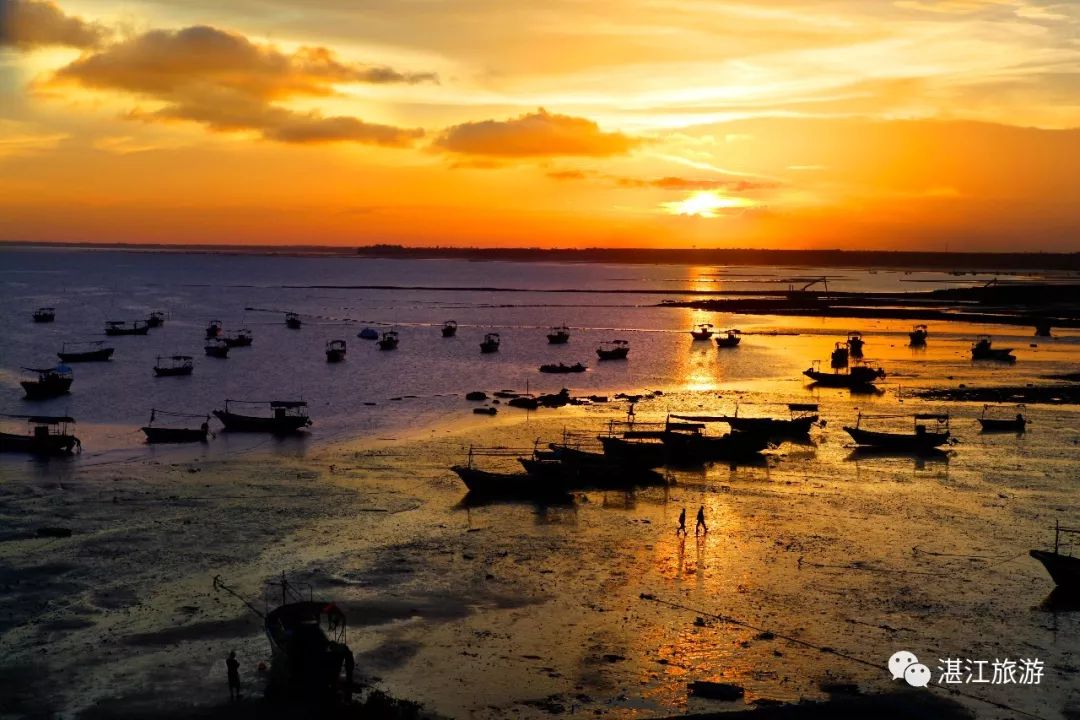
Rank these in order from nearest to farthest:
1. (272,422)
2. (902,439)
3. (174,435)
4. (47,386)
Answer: (902,439) → (174,435) → (272,422) → (47,386)

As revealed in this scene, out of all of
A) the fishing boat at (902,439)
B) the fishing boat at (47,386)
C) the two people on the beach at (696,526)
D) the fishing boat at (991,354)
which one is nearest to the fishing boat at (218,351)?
→ the fishing boat at (47,386)

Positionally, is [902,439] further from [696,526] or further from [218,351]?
[218,351]

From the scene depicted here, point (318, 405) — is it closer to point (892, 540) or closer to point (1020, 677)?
point (892, 540)

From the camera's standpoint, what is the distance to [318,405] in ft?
192

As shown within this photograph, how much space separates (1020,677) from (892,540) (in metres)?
9.61

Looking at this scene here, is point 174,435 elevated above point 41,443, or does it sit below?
below

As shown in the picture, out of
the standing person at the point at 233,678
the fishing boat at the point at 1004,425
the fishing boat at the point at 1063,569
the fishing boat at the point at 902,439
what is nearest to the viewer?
the standing person at the point at 233,678

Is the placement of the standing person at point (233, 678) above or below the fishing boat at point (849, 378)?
below

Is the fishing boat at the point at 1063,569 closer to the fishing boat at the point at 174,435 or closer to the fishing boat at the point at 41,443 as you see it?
the fishing boat at the point at 174,435

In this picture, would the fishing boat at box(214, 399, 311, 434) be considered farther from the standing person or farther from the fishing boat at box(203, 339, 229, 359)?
the fishing boat at box(203, 339, 229, 359)

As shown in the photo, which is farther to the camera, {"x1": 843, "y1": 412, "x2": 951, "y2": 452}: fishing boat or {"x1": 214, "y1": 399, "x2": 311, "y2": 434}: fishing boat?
{"x1": 214, "y1": 399, "x2": 311, "y2": 434}: fishing boat

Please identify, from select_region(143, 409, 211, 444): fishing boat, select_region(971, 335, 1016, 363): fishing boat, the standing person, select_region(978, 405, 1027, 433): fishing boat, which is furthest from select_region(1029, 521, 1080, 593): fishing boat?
select_region(971, 335, 1016, 363): fishing boat

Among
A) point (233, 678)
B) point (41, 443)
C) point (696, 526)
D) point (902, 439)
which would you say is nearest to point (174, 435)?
point (41, 443)

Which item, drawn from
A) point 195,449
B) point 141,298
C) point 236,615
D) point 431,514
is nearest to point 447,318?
point 141,298
